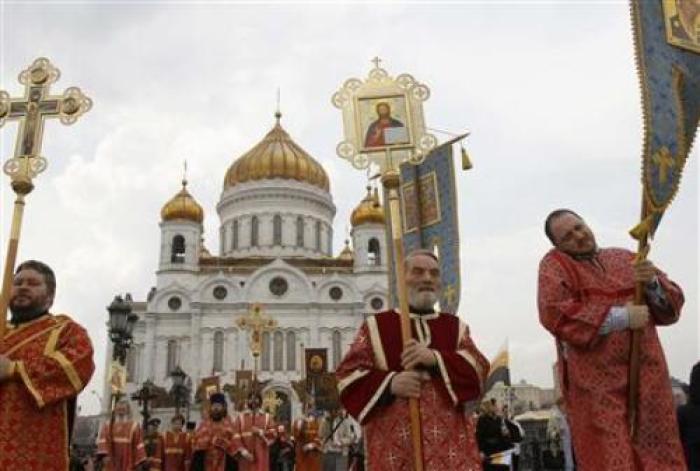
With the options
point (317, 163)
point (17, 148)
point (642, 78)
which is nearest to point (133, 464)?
point (17, 148)

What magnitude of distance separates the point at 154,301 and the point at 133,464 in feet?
110

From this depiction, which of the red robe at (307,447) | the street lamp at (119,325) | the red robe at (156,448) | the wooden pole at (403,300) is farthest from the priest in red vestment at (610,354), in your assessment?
the red robe at (307,447)

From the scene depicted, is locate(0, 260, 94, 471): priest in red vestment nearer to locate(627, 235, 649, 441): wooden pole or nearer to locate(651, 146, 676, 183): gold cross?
locate(627, 235, 649, 441): wooden pole

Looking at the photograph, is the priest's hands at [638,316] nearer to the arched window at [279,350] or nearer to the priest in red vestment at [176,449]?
the priest in red vestment at [176,449]

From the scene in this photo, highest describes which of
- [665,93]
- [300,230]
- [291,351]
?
[300,230]

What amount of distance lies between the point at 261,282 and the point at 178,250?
239 inches

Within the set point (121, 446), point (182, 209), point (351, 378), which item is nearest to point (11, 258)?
point (351, 378)

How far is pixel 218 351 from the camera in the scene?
136 feet

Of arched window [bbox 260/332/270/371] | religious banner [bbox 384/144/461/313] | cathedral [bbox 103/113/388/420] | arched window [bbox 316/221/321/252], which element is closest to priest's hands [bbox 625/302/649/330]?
religious banner [bbox 384/144/461/313]

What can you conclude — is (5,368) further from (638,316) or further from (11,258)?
(638,316)

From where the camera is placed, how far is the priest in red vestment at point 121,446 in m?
10.6

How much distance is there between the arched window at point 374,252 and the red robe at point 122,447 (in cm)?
3523

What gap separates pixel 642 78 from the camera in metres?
4.32

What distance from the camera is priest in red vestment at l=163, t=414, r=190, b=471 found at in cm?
1230
